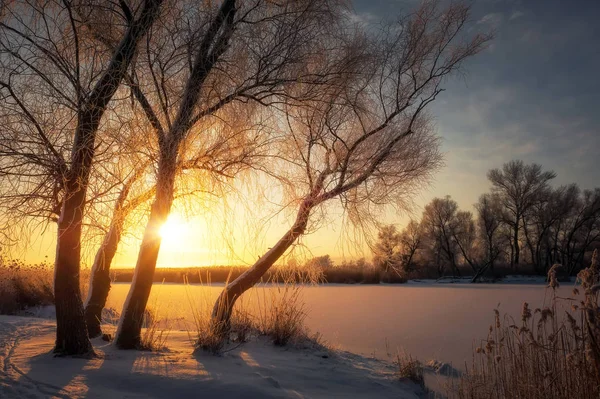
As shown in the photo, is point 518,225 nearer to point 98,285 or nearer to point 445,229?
point 445,229

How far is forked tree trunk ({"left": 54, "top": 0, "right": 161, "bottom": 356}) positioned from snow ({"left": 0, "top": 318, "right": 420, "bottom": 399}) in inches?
10.1

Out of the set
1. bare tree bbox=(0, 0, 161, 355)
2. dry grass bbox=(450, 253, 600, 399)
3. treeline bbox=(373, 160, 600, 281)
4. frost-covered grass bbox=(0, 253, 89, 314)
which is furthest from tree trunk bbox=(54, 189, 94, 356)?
treeline bbox=(373, 160, 600, 281)

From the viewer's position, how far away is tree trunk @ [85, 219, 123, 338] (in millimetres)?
5867

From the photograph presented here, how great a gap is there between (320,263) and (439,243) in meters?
29.0

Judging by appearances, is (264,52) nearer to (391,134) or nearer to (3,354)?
(391,134)

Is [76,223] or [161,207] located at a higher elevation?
[161,207]

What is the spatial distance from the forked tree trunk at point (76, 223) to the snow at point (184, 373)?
0.26m

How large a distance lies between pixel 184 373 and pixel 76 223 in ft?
6.07

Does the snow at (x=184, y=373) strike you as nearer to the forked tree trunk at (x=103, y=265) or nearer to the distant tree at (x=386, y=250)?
the forked tree trunk at (x=103, y=265)

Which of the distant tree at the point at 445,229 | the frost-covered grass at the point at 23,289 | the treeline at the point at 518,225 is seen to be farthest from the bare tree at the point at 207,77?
the distant tree at the point at 445,229

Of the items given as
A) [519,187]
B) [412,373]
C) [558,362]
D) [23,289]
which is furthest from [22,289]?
[519,187]

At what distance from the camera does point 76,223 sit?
4.55m

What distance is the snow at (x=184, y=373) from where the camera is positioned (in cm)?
357

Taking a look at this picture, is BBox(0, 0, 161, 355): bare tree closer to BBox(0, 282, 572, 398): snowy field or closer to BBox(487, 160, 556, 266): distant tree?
BBox(0, 282, 572, 398): snowy field
